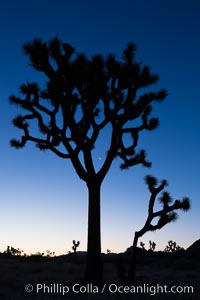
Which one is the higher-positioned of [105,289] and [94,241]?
[94,241]

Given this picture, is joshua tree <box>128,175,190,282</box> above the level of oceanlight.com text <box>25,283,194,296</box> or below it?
above

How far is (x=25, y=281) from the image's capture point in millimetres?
14977

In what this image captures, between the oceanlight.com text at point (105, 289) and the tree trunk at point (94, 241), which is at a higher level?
the tree trunk at point (94, 241)

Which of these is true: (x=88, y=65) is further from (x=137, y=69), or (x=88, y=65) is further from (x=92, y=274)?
(x=92, y=274)

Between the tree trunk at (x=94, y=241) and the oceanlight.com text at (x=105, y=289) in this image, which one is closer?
the oceanlight.com text at (x=105, y=289)

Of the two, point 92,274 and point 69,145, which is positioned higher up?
point 69,145

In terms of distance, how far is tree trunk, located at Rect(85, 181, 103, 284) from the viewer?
1381 cm

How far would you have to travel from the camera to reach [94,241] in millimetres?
13930

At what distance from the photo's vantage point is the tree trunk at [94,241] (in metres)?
13.8

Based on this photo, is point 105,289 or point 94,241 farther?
point 94,241

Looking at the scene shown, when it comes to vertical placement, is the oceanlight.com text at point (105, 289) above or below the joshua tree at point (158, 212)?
below

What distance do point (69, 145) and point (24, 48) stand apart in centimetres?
357

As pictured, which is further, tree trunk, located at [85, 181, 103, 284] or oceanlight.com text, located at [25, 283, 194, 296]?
tree trunk, located at [85, 181, 103, 284]

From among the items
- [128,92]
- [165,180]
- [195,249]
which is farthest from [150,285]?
[195,249]
